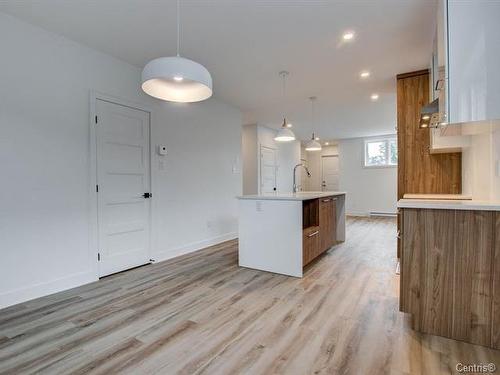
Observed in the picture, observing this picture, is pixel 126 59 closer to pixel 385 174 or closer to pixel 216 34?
pixel 216 34

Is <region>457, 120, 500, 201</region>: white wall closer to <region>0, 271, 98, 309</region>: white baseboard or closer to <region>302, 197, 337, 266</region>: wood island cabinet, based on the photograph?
<region>302, 197, 337, 266</region>: wood island cabinet

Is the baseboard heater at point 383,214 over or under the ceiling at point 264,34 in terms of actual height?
under

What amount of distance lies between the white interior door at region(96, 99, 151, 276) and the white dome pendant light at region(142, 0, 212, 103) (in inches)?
64.9

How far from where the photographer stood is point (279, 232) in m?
3.25

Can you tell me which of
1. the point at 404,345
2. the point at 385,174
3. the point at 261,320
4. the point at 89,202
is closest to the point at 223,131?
the point at 89,202

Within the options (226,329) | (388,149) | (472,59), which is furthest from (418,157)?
(388,149)

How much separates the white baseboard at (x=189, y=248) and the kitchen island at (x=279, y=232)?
112 cm

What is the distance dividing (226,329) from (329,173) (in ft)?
29.3

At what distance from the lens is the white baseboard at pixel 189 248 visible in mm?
3870

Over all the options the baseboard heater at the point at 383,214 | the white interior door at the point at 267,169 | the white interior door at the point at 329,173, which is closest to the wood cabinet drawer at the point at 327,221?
the white interior door at the point at 267,169

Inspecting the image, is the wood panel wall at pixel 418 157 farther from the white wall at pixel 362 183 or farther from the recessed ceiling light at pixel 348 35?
the white wall at pixel 362 183

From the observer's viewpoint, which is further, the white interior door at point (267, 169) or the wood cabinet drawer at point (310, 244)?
the white interior door at point (267, 169)

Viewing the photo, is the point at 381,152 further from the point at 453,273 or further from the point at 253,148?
the point at 453,273

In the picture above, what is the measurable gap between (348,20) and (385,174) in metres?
7.03
